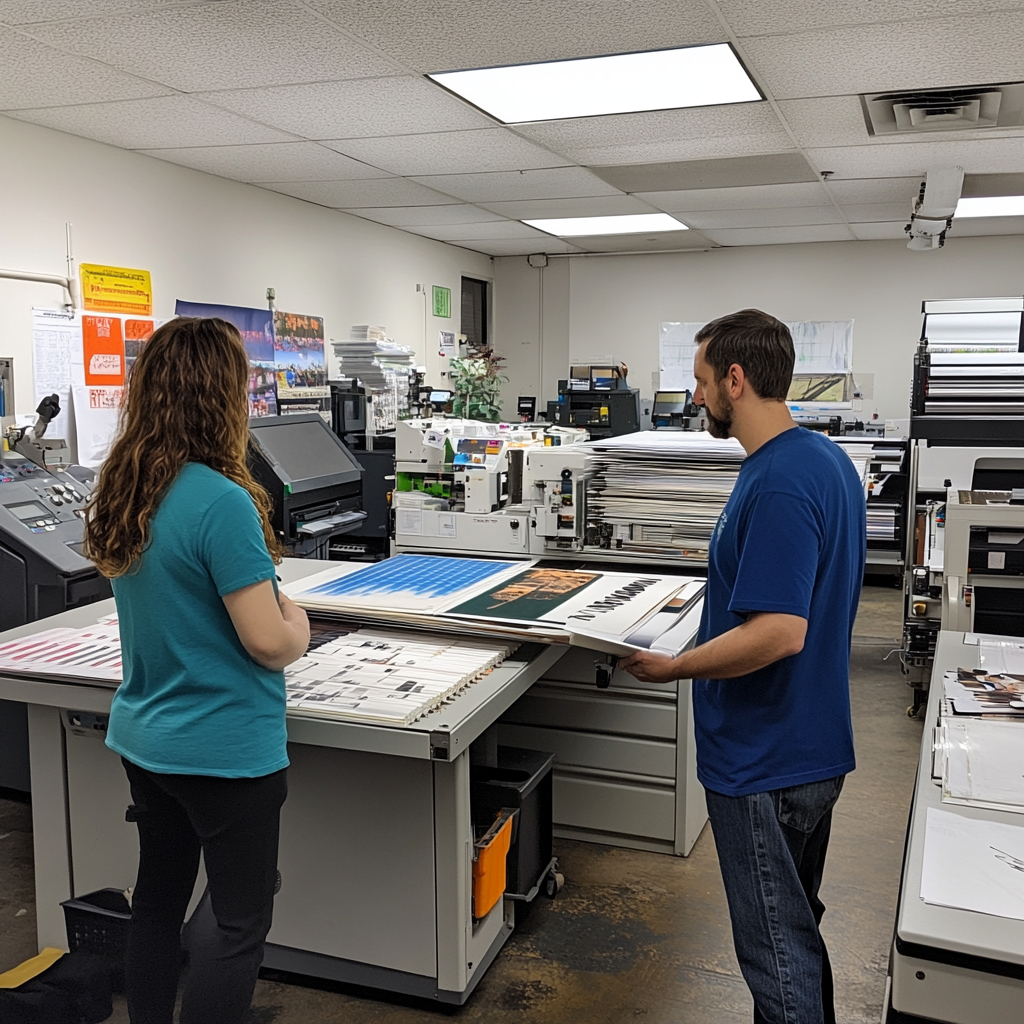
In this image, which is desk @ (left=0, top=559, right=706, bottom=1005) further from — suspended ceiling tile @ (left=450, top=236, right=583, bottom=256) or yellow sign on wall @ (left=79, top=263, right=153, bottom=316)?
suspended ceiling tile @ (left=450, top=236, right=583, bottom=256)

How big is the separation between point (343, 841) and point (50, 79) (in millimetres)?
2810

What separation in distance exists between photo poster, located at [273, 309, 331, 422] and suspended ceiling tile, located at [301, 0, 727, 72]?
103 inches

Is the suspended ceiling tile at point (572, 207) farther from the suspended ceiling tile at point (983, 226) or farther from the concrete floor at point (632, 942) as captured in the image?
the concrete floor at point (632, 942)

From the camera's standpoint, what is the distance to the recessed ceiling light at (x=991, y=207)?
5.75 m

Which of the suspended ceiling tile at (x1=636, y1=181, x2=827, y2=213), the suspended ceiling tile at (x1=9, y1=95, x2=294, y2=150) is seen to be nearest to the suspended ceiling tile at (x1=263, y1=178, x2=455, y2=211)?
the suspended ceiling tile at (x1=9, y1=95, x2=294, y2=150)

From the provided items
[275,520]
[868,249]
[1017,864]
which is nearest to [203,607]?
[1017,864]

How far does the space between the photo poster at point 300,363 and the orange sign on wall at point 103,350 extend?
3.76 ft

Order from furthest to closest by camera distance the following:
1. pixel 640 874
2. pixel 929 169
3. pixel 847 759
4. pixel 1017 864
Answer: pixel 929 169, pixel 640 874, pixel 847 759, pixel 1017 864

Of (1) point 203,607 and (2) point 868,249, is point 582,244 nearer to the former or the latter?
(2) point 868,249

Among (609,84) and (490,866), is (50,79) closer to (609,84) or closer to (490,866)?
(609,84)

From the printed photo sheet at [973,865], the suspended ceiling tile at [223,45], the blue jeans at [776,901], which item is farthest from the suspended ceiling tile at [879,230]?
the printed photo sheet at [973,865]

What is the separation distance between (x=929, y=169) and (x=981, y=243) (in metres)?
2.78

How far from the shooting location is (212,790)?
1585 millimetres

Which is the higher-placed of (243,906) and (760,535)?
(760,535)
